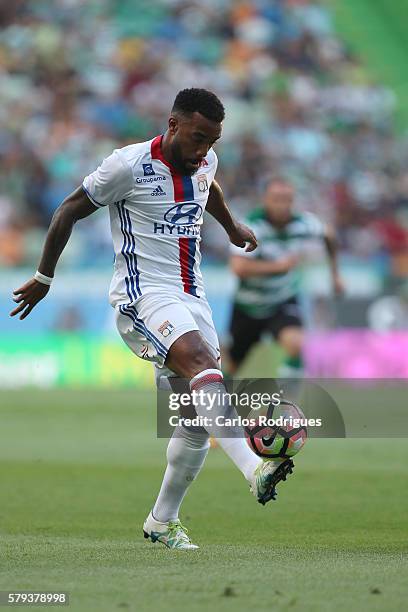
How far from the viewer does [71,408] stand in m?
16.2

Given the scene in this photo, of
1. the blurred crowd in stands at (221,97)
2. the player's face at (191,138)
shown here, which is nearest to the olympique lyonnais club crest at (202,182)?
the player's face at (191,138)

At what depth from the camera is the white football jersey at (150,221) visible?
6383 mm

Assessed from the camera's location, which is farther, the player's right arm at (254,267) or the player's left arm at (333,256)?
the player's left arm at (333,256)

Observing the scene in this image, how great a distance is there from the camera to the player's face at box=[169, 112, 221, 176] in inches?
246

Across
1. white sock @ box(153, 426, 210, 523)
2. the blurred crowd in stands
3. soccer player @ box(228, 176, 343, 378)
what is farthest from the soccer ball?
the blurred crowd in stands

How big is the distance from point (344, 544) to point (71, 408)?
10011 millimetres

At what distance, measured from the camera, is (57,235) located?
20.8 ft

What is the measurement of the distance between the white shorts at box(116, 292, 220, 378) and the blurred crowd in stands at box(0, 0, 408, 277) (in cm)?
1447

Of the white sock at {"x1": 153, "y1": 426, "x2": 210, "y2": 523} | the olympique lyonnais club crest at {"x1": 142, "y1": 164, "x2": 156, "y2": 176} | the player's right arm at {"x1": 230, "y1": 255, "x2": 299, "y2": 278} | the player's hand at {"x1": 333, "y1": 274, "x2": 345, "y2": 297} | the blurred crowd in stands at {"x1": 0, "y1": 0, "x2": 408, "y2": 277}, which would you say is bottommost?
the white sock at {"x1": 153, "y1": 426, "x2": 210, "y2": 523}

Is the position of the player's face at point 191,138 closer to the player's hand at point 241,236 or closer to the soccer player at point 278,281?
the player's hand at point 241,236

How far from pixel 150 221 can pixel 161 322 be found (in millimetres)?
601

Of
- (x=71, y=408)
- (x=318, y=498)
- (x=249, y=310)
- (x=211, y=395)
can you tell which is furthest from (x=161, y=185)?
(x=71, y=408)

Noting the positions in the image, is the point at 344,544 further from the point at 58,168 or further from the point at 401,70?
the point at 401,70

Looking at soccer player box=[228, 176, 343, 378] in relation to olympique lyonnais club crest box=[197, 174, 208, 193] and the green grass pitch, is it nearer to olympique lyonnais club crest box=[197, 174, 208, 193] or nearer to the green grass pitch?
the green grass pitch
